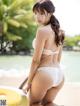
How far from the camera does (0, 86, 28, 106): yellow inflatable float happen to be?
291 centimetres

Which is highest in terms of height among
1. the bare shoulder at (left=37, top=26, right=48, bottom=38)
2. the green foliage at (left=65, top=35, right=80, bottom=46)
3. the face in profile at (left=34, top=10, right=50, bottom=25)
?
the face in profile at (left=34, top=10, right=50, bottom=25)

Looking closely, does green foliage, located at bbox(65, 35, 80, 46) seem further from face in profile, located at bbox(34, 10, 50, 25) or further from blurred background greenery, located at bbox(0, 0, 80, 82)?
face in profile, located at bbox(34, 10, 50, 25)

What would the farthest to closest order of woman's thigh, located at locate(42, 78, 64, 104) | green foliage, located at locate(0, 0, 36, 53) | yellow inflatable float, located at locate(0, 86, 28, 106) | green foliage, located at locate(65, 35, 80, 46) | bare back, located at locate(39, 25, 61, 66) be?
green foliage, located at locate(65, 35, 80, 46) < green foliage, located at locate(0, 0, 36, 53) < woman's thigh, located at locate(42, 78, 64, 104) < bare back, located at locate(39, 25, 61, 66) < yellow inflatable float, located at locate(0, 86, 28, 106)

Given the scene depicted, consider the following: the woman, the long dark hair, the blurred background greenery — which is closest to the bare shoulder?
the woman

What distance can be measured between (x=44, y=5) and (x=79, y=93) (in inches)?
61.9

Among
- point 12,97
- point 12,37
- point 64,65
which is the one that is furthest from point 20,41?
point 12,97

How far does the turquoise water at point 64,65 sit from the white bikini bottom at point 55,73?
1067 mm

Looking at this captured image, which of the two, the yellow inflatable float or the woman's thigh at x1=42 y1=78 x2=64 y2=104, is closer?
the yellow inflatable float

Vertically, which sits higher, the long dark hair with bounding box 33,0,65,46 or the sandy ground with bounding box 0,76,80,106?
the long dark hair with bounding box 33,0,65,46

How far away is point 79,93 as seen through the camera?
418 cm

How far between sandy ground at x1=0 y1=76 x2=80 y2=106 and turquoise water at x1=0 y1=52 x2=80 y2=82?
0.08 m

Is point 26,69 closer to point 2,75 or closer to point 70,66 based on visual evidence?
point 2,75

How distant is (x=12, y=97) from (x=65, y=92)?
1270mm

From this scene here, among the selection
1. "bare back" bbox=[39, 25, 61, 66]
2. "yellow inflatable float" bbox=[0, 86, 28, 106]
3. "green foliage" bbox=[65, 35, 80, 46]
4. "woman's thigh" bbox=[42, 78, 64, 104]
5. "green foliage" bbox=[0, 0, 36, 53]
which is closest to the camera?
"yellow inflatable float" bbox=[0, 86, 28, 106]
